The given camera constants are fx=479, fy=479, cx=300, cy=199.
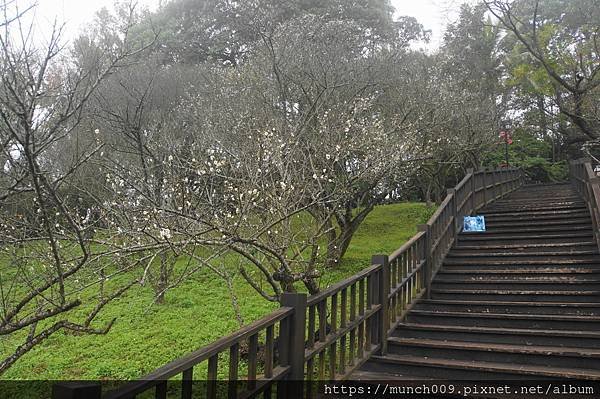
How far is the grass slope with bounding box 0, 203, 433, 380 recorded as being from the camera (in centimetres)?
770

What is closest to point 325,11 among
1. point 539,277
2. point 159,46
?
point 159,46

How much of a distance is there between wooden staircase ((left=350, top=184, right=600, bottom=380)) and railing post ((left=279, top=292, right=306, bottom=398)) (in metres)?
1.40

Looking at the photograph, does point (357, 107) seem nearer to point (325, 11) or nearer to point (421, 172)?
point (421, 172)

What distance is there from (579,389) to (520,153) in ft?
62.9

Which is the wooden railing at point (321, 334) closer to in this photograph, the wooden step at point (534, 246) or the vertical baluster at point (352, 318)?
the vertical baluster at point (352, 318)

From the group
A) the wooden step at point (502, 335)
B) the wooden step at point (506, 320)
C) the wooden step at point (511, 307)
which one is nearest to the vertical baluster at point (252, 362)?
the wooden step at point (502, 335)

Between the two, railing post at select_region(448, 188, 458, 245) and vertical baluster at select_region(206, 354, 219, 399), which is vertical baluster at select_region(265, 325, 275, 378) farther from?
railing post at select_region(448, 188, 458, 245)

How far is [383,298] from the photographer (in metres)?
→ 5.24

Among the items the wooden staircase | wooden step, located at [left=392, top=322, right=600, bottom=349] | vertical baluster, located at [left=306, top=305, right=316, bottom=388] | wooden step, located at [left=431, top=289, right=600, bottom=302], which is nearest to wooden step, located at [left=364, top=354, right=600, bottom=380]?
the wooden staircase

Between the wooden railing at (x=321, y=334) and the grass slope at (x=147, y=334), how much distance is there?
120 cm

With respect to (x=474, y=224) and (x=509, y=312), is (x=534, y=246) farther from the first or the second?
(x=509, y=312)

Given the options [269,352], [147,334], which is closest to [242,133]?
[147,334]

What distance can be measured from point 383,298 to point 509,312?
7.92 feet

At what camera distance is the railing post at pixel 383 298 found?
17.0ft
